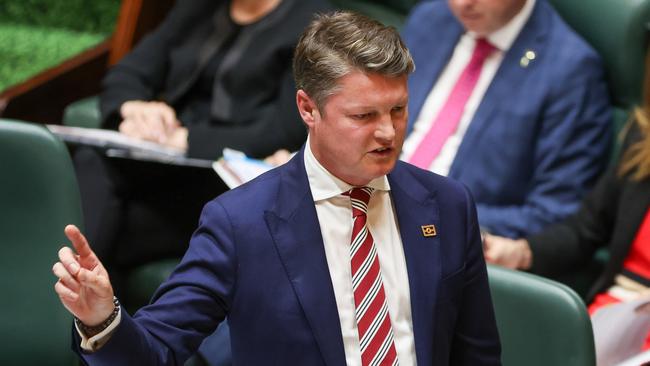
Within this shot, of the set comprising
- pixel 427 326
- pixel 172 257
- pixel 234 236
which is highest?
pixel 234 236

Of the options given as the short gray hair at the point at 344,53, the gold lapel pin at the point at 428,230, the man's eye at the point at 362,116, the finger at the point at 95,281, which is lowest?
the gold lapel pin at the point at 428,230

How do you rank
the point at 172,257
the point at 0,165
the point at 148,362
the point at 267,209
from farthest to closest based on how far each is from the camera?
1. the point at 172,257
2. the point at 0,165
3. the point at 267,209
4. the point at 148,362

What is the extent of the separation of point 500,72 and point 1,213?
3.84 ft

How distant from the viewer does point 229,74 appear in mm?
2734

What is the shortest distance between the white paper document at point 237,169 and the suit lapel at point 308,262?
67 centimetres

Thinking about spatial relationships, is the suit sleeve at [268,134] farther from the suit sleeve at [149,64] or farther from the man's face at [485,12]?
the man's face at [485,12]

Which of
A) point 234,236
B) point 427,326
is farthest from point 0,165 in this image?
point 427,326

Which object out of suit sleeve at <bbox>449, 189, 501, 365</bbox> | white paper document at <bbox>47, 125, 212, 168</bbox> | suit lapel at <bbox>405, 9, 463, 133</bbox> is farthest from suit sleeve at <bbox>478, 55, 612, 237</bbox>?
suit sleeve at <bbox>449, 189, 501, 365</bbox>

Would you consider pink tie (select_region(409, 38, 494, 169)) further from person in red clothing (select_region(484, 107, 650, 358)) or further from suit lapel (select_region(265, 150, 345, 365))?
suit lapel (select_region(265, 150, 345, 365))

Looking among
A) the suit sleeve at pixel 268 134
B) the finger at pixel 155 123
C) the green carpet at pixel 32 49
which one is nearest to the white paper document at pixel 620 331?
the suit sleeve at pixel 268 134

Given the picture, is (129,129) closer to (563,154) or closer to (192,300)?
(563,154)

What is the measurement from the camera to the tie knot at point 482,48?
8.25 ft

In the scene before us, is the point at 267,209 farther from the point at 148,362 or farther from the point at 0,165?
the point at 0,165

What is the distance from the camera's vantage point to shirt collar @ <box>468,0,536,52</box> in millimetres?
2463
